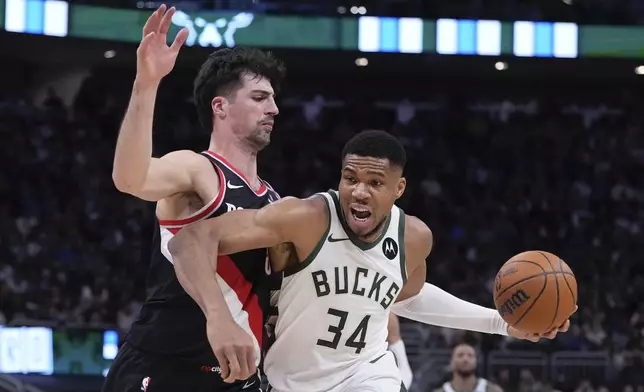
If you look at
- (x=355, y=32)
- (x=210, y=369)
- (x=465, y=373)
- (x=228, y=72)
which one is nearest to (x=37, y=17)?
(x=355, y=32)

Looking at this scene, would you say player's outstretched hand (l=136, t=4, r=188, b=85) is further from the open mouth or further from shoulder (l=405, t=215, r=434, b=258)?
shoulder (l=405, t=215, r=434, b=258)

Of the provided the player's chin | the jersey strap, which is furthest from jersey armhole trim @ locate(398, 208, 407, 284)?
the player's chin

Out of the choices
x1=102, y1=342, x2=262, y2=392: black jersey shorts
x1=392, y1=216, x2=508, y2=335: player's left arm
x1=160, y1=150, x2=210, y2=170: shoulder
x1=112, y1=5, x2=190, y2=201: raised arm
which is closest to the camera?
x1=112, y1=5, x2=190, y2=201: raised arm

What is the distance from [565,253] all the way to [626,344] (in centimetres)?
258

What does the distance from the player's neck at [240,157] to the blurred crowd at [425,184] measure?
891cm

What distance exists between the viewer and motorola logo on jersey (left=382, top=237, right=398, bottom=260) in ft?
13.3

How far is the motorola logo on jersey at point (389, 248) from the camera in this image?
4.05 metres

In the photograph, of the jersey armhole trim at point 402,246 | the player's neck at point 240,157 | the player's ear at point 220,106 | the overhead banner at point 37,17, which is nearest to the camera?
the jersey armhole trim at point 402,246

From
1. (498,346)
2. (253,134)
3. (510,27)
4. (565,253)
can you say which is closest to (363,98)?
(510,27)

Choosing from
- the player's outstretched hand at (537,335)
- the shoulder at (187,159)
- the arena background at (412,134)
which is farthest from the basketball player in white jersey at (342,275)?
the arena background at (412,134)

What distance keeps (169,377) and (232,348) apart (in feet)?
2.31

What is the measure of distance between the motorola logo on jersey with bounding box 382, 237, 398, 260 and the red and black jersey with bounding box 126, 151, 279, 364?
1.54 ft

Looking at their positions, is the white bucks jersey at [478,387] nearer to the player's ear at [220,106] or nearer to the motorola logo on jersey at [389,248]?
the motorola logo on jersey at [389,248]

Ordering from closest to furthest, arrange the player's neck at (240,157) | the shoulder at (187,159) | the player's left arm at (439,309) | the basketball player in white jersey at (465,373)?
the shoulder at (187,159), the player's neck at (240,157), the player's left arm at (439,309), the basketball player in white jersey at (465,373)
